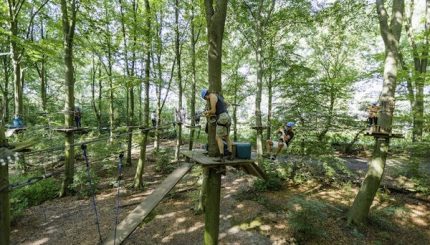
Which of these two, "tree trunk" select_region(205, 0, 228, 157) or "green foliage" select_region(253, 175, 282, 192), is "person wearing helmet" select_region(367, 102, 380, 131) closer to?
"green foliage" select_region(253, 175, 282, 192)

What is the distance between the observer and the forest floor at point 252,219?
21.2ft

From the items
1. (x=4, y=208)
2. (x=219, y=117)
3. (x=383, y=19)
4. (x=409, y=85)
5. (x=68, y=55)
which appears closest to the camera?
(x=4, y=208)

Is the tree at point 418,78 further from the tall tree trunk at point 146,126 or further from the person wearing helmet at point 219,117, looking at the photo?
the tall tree trunk at point 146,126

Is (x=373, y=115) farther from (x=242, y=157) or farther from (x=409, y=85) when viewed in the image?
(x=242, y=157)

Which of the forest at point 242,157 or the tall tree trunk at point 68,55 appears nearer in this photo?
the forest at point 242,157

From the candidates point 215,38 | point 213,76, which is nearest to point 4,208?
point 213,76

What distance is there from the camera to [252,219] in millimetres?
7344

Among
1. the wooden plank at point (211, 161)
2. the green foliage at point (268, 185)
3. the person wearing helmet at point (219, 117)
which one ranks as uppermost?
the person wearing helmet at point (219, 117)

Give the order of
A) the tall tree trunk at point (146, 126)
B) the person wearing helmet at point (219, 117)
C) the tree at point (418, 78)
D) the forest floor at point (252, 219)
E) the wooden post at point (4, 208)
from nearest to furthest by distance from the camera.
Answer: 1. the wooden post at point (4, 208)
2. the person wearing helmet at point (219, 117)
3. the forest floor at point (252, 219)
4. the tree at point (418, 78)
5. the tall tree trunk at point (146, 126)

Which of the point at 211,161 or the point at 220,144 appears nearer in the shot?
the point at 211,161

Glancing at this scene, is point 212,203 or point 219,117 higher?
point 219,117

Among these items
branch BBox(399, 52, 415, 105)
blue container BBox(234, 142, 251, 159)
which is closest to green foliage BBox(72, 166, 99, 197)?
blue container BBox(234, 142, 251, 159)

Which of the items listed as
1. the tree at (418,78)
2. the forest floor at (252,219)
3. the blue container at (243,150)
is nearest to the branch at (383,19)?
the tree at (418,78)

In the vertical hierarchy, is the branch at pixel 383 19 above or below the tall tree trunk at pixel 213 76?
above
